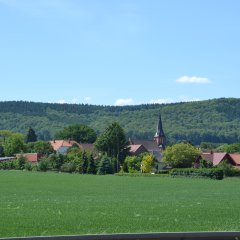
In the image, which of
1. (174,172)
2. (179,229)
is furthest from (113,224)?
(174,172)

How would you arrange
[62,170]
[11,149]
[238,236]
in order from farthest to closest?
[11,149] → [62,170] → [238,236]

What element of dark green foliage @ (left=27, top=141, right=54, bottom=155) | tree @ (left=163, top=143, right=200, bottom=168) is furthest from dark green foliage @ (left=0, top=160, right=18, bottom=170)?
tree @ (left=163, top=143, right=200, bottom=168)

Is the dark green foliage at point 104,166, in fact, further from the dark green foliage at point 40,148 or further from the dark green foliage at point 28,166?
the dark green foliage at point 40,148

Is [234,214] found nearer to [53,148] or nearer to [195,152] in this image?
[195,152]

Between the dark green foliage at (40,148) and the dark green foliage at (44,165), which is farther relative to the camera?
the dark green foliage at (40,148)

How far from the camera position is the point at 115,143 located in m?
134

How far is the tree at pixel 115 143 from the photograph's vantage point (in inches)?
5251

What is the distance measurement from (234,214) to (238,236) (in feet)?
40.0

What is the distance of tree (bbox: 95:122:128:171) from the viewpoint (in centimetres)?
13338

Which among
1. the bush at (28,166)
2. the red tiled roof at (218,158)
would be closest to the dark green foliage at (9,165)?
the bush at (28,166)

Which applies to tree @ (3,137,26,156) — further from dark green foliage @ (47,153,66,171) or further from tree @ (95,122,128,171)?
dark green foliage @ (47,153,66,171)

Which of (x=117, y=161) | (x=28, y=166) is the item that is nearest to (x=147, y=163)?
(x=117, y=161)

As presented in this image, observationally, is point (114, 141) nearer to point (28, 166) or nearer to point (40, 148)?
point (28, 166)

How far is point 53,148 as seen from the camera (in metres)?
188
